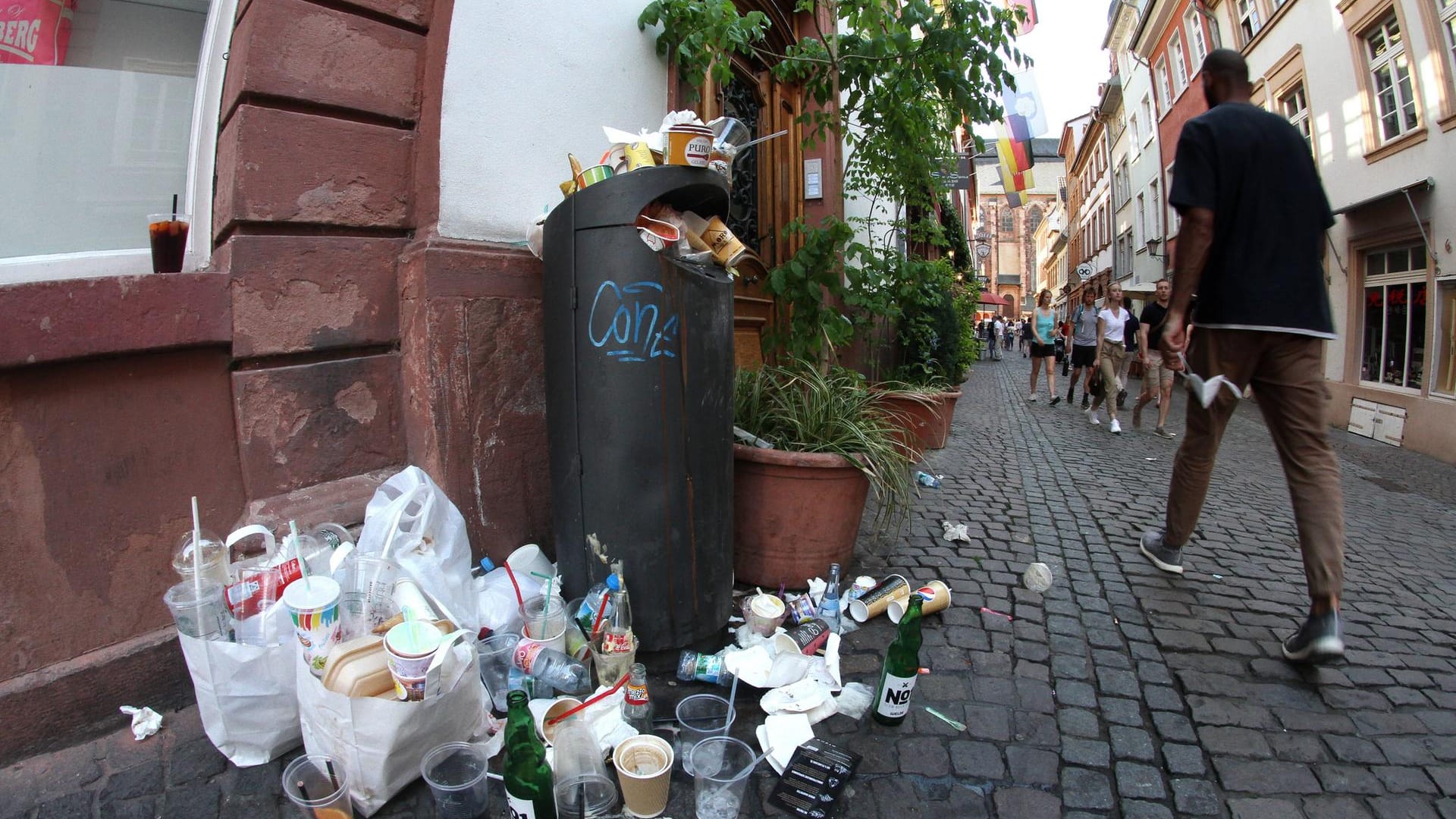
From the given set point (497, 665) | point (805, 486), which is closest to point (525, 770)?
point (497, 665)

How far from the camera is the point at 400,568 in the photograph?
212 cm

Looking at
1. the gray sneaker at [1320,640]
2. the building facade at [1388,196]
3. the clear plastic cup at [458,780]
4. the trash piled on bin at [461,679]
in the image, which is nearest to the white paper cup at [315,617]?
the trash piled on bin at [461,679]

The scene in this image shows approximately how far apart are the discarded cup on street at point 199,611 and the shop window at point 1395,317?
11731 millimetres

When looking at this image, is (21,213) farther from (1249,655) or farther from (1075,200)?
(1075,200)

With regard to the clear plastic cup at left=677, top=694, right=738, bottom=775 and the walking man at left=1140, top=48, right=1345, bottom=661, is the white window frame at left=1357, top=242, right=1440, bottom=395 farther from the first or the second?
the clear plastic cup at left=677, top=694, right=738, bottom=775

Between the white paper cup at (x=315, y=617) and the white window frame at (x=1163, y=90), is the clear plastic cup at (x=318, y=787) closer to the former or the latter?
the white paper cup at (x=315, y=617)

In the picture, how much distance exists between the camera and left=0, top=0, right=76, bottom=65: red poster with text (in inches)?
88.6

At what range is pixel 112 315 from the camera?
6.78 feet

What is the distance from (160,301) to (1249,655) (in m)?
3.76

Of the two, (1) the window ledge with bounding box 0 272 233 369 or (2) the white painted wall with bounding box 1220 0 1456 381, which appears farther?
(2) the white painted wall with bounding box 1220 0 1456 381

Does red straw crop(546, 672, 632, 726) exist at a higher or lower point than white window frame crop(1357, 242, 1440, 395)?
lower

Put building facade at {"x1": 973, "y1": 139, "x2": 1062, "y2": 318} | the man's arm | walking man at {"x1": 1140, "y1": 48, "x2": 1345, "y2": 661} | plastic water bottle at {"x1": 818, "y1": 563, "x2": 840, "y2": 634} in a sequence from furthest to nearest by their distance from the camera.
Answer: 1. building facade at {"x1": 973, "y1": 139, "x2": 1062, "y2": 318}
2. plastic water bottle at {"x1": 818, "y1": 563, "x2": 840, "y2": 634}
3. the man's arm
4. walking man at {"x1": 1140, "y1": 48, "x2": 1345, "y2": 661}

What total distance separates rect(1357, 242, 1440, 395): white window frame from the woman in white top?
3354 millimetres

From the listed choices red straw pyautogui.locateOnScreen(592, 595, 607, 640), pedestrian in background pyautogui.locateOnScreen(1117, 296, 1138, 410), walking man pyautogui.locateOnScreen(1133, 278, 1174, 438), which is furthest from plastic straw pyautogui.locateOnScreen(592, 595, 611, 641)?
pedestrian in background pyautogui.locateOnScreen(1117, 296, 1138, 410)
